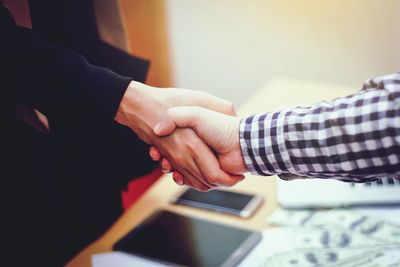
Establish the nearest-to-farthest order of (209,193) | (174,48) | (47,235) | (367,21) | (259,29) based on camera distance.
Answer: (47,235) < (209,193) < (367,21) < (259,29) < (174,48)

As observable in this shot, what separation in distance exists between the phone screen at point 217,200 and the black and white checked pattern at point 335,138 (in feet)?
0.53

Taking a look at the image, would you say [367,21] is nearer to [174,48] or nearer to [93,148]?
[174,48]

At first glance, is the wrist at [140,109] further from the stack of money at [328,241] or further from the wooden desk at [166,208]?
the stack of money at [328,241]

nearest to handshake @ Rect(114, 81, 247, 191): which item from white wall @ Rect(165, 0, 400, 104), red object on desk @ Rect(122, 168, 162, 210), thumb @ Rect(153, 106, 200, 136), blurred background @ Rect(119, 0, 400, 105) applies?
thumb @ Rect(153, 106, 200, 136)

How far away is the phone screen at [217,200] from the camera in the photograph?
105 cm

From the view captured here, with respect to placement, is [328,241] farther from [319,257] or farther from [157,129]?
[157,129]

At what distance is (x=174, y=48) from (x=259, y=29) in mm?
387

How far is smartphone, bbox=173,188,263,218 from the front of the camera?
3.42 ft

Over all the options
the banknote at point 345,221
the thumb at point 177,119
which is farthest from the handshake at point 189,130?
the banknote at point 345,221

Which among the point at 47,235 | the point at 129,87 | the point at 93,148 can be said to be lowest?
the point at 47,235

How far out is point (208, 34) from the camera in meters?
2.32

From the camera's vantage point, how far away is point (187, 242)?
0.95 meters

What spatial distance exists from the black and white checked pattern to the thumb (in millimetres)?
100

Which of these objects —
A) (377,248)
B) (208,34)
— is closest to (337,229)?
(377,248)
